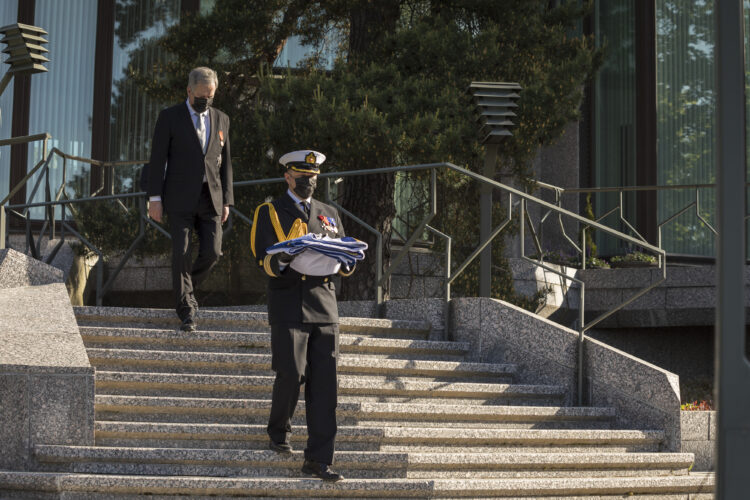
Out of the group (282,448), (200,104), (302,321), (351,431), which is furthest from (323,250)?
(200,104)

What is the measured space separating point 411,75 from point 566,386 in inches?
149

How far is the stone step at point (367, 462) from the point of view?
18.2ft

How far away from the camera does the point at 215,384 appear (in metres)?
6.62

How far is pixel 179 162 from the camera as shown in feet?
22.7

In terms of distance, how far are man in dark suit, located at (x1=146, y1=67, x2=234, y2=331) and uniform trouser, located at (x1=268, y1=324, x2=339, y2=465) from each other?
161 centimetres

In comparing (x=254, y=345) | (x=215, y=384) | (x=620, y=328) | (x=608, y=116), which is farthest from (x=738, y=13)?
(x=608, y=116)

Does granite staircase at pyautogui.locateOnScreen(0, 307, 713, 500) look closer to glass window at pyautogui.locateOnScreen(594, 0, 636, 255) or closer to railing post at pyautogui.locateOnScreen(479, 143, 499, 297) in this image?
railing post at pyautogui.locateOnScreen(479, 143, 499, 297)

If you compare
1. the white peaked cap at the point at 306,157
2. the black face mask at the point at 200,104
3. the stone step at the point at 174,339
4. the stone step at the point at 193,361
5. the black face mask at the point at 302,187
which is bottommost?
the stone step at the point at 193,361

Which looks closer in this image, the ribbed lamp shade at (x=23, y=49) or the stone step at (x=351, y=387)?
the stone step at (x=351, y=387)

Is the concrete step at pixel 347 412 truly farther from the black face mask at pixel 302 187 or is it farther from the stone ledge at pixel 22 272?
the stone ledge at pixel 22 272

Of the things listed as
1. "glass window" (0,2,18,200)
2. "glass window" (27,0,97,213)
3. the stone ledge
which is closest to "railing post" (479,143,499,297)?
the stone ledge

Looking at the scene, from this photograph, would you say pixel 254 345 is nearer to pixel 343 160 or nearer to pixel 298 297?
pixel 298 297

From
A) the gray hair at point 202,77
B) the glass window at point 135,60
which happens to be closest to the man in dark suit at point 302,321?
the gray hair at point 202,77

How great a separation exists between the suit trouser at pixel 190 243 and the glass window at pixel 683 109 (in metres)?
9.28
